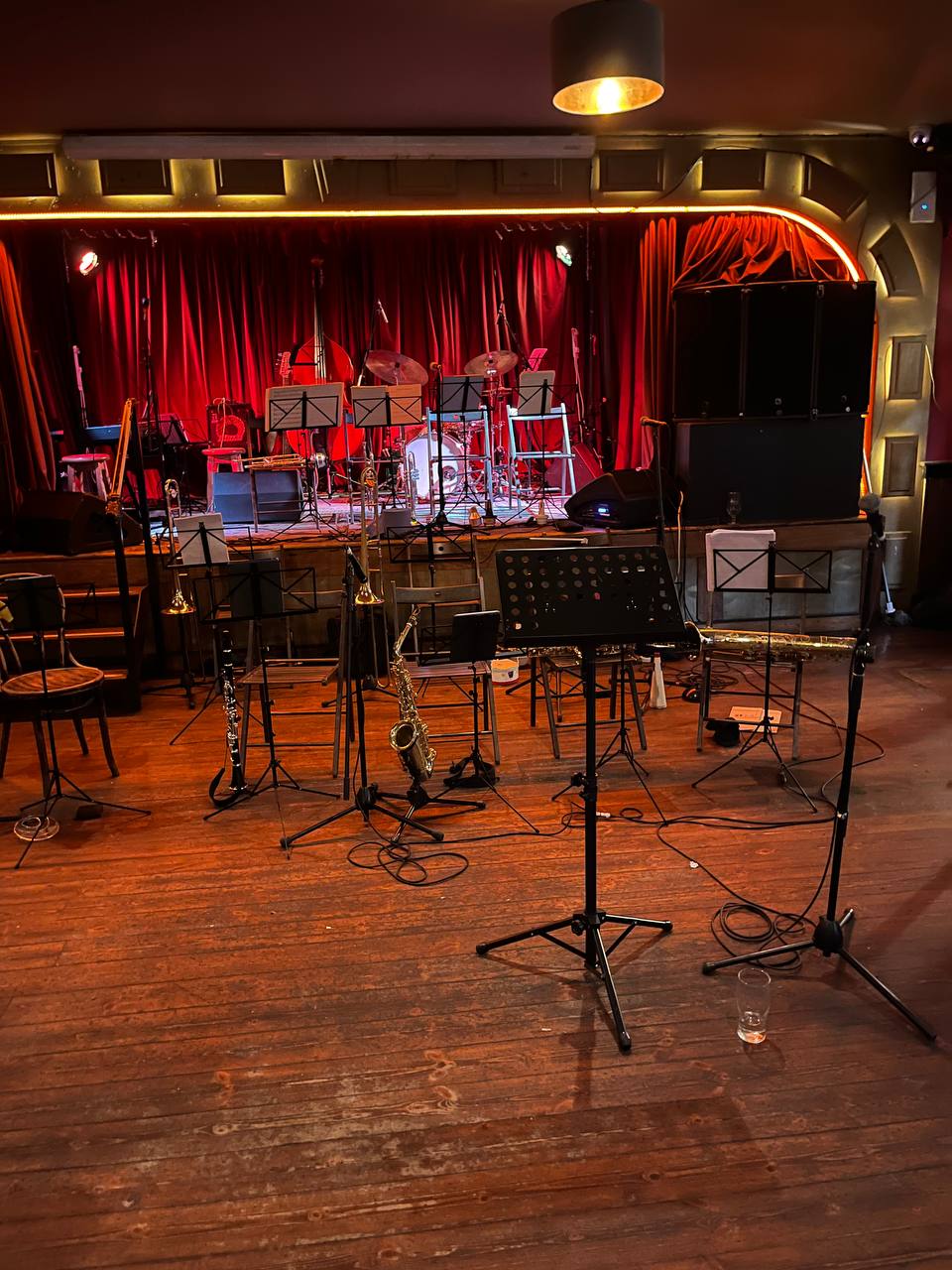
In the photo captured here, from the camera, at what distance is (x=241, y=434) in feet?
28.0

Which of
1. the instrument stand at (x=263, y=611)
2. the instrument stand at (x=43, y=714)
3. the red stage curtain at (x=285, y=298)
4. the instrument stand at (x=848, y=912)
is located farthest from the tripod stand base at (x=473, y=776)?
the red stage curtain at (x=285, y=298)

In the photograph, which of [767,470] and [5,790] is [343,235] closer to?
[767,470]

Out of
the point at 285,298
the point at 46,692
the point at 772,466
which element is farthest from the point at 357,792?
the point at 285,298

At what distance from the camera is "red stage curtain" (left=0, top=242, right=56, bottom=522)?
24.7 feet

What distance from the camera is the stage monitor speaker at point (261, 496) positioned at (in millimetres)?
7773

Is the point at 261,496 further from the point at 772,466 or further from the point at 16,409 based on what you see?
the point at 772,466

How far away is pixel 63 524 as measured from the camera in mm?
6703

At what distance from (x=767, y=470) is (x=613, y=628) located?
5.13m

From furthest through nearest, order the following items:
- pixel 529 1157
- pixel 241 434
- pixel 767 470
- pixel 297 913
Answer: pixel 241 434, pixel 767 470, pixel 297 913, pixel 529 1157

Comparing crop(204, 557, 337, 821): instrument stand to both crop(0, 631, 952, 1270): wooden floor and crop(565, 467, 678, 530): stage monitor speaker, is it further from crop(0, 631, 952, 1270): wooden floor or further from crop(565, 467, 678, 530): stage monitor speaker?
crop(565, 467, 678, 530): stage monitor speaker

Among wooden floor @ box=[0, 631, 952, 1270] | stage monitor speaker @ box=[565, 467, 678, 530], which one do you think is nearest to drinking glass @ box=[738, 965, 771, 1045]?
wooden floor @ box=[0, 631, 952, 1270]

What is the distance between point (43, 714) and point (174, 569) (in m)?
2.02

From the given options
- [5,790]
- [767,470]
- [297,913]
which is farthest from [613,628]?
[767,470]

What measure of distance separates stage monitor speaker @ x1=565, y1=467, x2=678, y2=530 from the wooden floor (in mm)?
3301
